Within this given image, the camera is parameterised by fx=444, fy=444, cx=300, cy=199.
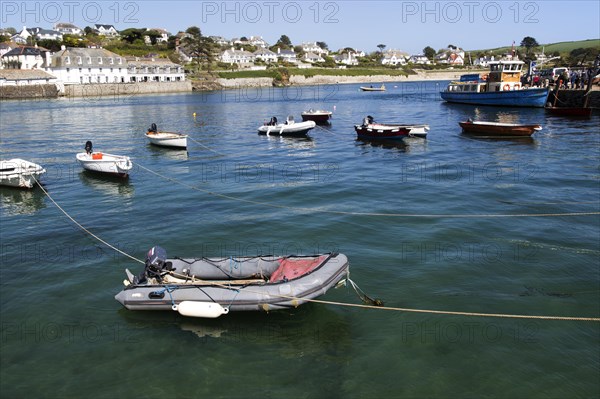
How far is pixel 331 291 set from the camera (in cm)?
1295

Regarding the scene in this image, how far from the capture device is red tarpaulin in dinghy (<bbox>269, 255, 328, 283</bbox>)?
38.0 feet

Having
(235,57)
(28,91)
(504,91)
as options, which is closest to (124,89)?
(28,91)

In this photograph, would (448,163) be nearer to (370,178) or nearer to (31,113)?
(370,178)

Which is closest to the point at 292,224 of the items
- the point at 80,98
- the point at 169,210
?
the point at 169,210

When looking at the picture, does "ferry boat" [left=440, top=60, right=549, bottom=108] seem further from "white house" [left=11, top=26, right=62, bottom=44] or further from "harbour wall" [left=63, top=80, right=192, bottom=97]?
"white house" [left=11, top=26, right=62, bottom=44]

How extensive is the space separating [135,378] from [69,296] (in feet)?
15.8

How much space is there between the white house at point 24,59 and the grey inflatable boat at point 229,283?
129 meters

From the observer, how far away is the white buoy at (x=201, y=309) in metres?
10.8

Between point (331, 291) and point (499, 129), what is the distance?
107 feet

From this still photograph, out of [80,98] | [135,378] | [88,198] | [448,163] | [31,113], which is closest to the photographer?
[135,378]

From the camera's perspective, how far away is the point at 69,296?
42.6ft

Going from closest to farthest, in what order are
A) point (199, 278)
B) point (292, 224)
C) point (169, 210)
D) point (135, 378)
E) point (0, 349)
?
point (135, 378) < point (0, 349) < point (199, 278) < point (292, 224) < point (169, 210)

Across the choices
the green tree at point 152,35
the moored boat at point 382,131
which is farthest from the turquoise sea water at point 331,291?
the green tree at point 152,35

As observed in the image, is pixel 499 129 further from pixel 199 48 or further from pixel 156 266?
pixel 199 48
